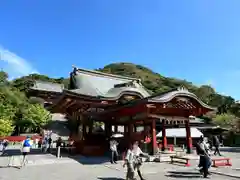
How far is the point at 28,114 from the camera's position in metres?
39.4

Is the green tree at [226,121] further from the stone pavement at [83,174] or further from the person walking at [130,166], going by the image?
the person walking at [130,166]

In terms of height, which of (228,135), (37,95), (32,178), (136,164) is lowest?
(32,178)

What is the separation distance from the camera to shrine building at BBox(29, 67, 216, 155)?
50.0 ft

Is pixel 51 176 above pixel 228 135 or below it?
below

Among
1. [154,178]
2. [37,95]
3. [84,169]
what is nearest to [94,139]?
[84,169]

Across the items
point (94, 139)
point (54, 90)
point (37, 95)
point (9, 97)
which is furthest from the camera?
point (54, 90)

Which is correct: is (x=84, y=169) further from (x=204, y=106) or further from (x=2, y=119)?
(x=2, y=119)

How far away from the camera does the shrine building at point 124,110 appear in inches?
599

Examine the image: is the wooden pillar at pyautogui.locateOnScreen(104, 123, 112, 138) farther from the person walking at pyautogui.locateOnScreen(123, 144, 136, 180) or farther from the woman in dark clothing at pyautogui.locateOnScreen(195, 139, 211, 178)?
the person walking at pyautogui.locateOnScreen(123, 144, 136, 180)

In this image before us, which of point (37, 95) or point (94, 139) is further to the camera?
point (37, 95)

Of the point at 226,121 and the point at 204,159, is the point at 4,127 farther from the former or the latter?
the point at 226,121

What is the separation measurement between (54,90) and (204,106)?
51.9 metres

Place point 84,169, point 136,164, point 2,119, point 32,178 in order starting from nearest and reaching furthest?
point 136,164
point 32,178
point 84,169
point 2,119

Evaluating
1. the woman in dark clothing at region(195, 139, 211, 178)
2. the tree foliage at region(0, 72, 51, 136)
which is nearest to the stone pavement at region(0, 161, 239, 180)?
the woman in dark clothing at region(195, 139, 211, 178)
